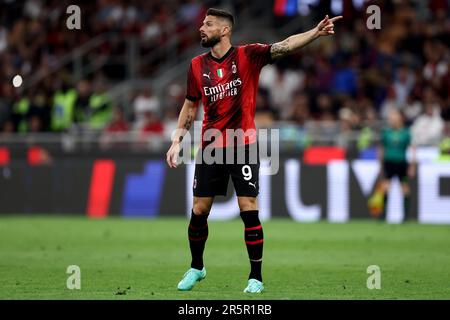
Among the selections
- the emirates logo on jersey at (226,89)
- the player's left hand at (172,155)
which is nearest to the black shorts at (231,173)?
the player's left hand at (172,155)

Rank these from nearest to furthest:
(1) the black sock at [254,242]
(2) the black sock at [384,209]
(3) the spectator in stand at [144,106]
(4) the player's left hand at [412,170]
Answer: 1. (1) the black sock at [254,242]
2. (2) the black sock at [384,209]
3. (4) the player's left hand at [412,170]
4. (3) the spectator in stand at [144,106]

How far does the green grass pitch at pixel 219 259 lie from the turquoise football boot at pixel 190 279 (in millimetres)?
93

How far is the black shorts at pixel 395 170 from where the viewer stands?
21172 millimetres

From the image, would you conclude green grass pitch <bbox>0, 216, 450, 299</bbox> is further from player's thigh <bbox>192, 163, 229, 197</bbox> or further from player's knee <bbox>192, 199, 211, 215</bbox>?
player's thigh <bbox>192, 163, 229, 197</bbox>

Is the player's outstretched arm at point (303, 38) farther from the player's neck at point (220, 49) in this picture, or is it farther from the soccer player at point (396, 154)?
the soccer player at point (396, 154)

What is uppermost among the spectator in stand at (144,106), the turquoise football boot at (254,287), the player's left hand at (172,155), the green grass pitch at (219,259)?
the spectator in stand at (144,106)

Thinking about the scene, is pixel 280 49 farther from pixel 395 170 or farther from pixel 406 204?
pixel 406 204

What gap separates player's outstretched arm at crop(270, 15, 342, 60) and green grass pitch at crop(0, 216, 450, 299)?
2375 millimetres

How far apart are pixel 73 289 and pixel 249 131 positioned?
7.76 feet

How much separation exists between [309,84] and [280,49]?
14987 mm

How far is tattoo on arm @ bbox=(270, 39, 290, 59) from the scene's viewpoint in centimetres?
1051

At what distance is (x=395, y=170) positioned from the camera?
21.2 meters

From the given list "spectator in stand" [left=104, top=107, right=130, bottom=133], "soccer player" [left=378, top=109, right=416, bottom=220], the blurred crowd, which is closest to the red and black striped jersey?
"soccer player" [left=378, top=109, right=416, bottom=220]
